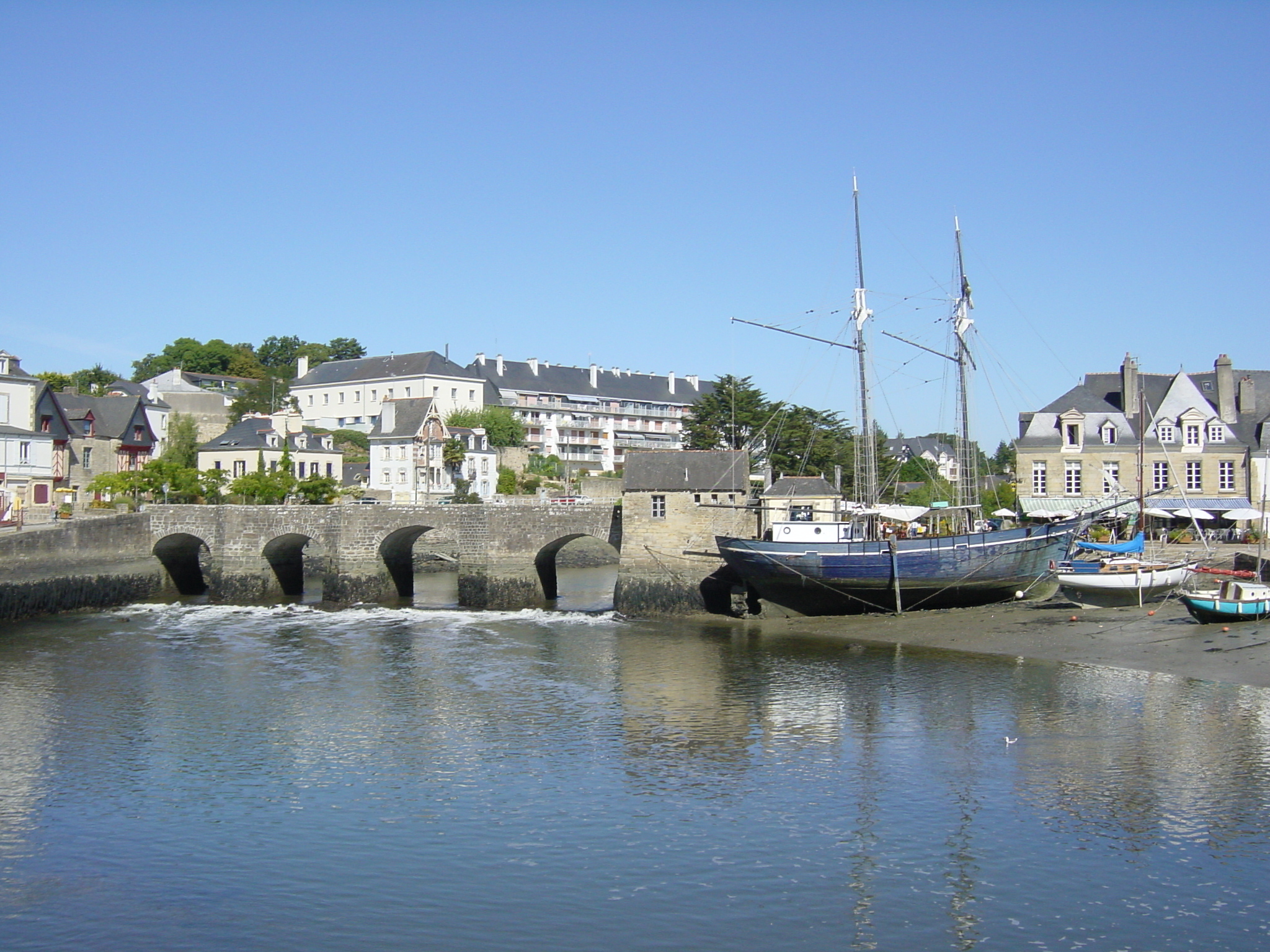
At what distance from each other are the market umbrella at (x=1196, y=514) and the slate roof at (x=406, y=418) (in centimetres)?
5199

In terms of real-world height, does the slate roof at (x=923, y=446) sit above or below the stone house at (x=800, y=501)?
above

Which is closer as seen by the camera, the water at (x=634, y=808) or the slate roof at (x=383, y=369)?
the water at (x=634, y=808)

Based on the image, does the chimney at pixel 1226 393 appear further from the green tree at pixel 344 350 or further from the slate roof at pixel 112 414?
the green tree at pixel 344 350

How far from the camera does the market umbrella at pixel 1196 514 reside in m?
48.2

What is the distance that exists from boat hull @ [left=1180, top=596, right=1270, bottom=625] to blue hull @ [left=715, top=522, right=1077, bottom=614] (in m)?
7.88

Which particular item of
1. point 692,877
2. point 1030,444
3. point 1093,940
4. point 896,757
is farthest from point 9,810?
point 1030,444

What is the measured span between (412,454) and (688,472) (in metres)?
41.9

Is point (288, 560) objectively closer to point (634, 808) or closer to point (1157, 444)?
point (634, 808)

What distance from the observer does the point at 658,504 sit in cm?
4506

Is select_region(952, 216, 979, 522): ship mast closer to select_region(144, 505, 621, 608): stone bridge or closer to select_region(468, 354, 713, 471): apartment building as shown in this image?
select_region(144, 505, 621, 608): stone bridge

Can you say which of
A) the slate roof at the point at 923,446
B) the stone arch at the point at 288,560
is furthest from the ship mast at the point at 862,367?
the slate roof at the point at 923,446

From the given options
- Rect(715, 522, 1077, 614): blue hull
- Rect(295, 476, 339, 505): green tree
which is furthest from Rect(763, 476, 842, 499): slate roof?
Rect(295, 476, 339, 505): green tree

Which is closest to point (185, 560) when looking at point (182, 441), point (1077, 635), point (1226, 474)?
point (182, 441)

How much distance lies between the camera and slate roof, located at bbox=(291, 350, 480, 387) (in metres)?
107
